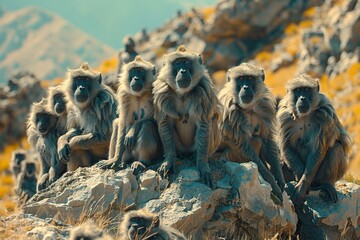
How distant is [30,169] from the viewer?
1778cm

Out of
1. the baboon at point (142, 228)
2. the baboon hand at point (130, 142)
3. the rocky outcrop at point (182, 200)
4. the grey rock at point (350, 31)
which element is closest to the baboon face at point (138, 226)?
the baboon at point (142, 228)

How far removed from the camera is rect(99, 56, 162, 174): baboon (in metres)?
9.18

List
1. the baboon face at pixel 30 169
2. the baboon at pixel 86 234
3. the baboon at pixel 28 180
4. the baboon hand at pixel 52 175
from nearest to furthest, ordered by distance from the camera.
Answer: the baboon at pixel 86 234, the baboon hand at pixel 52 175, the baboon at pixel 28 180, the baboon face at pixel 30 169

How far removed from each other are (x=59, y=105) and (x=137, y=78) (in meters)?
2.42

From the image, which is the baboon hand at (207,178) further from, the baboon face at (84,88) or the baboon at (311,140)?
the baboon face at (84,88)

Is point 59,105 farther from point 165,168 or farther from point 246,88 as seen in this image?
point 246,88

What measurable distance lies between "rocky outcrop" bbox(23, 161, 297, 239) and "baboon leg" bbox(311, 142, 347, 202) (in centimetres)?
146

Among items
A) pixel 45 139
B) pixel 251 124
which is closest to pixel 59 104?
pixel 45 139

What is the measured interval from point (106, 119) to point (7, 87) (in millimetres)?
29358

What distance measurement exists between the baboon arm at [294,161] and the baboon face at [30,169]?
9.26 m

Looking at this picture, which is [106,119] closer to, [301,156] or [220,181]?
[220,181]

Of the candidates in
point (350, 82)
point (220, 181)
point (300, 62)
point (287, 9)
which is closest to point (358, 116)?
point (350, 82)

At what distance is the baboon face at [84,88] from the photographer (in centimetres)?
1041

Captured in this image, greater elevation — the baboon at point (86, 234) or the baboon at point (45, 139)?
the baboon at point (45, 139)
